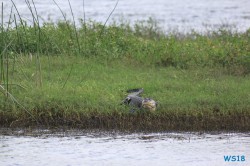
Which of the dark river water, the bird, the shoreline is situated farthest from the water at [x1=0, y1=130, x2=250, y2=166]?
the bird

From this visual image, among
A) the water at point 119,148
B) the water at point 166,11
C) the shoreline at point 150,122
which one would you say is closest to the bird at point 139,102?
the shoreline at point 150,122

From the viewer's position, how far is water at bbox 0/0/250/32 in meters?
17.9

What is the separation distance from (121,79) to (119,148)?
2.48 metres

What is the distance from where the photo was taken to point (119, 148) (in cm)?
821

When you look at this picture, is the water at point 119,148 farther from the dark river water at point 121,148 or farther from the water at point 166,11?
the water at point 166,11

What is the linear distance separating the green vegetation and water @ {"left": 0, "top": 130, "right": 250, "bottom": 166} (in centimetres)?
27

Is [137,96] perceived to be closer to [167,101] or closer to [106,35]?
[167,101]

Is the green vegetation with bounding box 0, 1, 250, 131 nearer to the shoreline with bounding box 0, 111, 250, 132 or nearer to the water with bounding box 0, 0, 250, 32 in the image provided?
the shoreline with bounding box 0, 111, 250, 132

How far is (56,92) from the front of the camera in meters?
9.70

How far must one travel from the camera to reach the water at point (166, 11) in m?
17.9

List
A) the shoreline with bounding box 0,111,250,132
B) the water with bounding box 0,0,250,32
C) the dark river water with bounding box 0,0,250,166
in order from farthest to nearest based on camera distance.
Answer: the water with bounding box 0,0,250,32
the shoreline with bounding box 0,111,250,132
the dark river water with bounding box 0,0,250,166

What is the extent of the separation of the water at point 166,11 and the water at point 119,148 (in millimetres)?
7850

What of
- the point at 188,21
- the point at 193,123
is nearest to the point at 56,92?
the point at 193,123

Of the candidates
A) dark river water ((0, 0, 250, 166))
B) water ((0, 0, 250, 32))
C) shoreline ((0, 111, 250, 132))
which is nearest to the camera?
dark river water ((0, 0, 250, 166))
